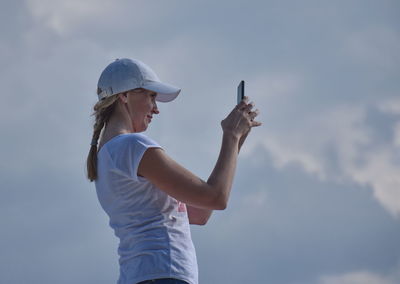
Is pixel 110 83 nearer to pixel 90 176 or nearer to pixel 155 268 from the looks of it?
pixel 90 176

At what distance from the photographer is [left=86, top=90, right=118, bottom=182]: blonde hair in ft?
20.5

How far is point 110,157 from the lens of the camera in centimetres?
596

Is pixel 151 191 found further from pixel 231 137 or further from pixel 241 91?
pixel 241 91

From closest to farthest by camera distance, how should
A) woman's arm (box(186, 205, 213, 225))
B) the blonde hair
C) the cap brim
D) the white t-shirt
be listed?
the white t-shirt
the blonde hair
the cap brim
woman's arm (box(186, 205, 213, 225))

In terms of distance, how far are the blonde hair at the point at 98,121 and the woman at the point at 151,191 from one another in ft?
0.04

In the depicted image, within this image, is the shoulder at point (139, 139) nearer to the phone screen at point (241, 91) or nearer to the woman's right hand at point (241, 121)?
the woman's right hand at point (241, 121)

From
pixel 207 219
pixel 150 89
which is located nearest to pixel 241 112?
pixel 150 89

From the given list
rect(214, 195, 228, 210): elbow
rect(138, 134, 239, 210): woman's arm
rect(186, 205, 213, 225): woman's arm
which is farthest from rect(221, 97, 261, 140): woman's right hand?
rect(186, 205, 213, 225): woman's arm

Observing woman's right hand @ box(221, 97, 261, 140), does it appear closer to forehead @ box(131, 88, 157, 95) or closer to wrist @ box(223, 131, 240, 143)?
wrist @ box(223, 131, 240, 143)

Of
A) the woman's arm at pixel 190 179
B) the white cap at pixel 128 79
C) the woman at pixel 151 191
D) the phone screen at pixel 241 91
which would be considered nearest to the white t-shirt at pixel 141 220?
the woman at pixel 151 191

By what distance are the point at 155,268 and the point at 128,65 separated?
1.94 m

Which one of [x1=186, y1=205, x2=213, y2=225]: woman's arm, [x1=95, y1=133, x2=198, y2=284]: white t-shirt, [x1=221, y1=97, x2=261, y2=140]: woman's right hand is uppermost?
[x1=221, y1=97, x2=261, y2=140]: woman's right hand

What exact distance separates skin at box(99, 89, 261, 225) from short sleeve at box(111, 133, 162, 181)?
0.14 ft

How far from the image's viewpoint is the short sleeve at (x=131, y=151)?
5746 millimetres
